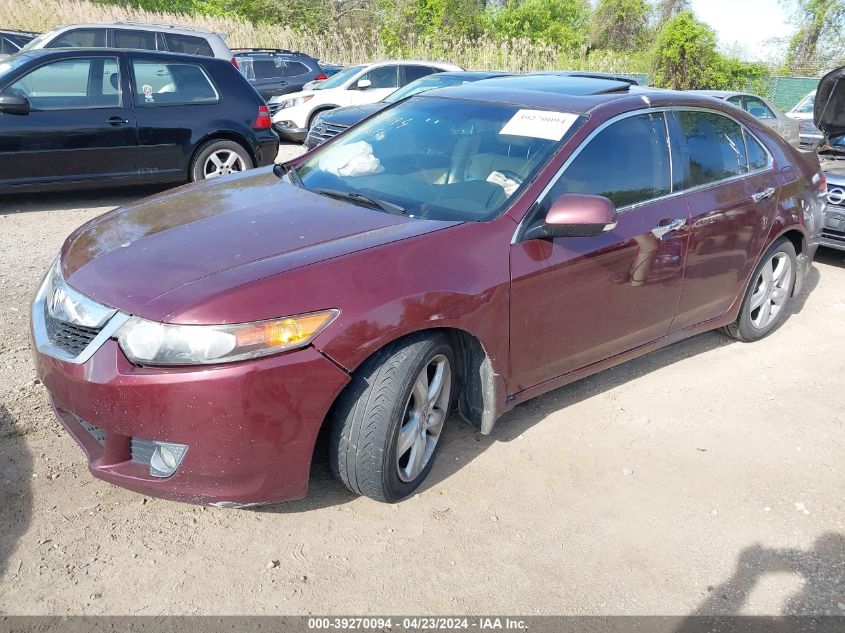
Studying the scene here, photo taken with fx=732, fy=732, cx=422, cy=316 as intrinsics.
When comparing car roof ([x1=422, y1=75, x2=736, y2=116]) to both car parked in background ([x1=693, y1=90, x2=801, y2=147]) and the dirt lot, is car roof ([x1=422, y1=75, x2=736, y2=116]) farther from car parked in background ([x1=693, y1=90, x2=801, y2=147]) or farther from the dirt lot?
car parked in background ([x1=693, y1=90, x2=801, y2=147])

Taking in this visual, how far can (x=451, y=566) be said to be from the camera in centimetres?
277

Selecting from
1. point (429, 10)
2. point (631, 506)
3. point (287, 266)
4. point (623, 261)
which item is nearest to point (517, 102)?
point (623, 261)

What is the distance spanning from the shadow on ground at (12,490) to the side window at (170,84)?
5105 millimetres

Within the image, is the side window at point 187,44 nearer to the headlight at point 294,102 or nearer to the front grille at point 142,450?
the headlight at point 294,102

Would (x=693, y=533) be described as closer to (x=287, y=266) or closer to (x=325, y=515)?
(x=325, y=515)

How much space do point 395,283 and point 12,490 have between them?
1785mm

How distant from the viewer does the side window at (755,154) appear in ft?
15.0

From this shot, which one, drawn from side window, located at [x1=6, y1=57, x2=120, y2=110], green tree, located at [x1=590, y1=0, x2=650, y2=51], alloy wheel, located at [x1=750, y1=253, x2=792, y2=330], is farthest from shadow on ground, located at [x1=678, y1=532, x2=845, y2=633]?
green tree, located at [x1=590, y1=0, x2=650, y2=51]

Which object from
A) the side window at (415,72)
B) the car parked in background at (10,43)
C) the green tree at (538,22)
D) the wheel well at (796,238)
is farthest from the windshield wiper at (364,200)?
the green tree at (538,22)

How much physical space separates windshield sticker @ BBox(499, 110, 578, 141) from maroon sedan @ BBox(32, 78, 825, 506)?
0.01 m

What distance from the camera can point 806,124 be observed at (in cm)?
1348

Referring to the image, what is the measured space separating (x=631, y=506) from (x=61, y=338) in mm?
2446

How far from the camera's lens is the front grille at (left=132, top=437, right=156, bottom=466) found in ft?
8.72

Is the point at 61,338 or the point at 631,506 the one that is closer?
the point at 61,338
